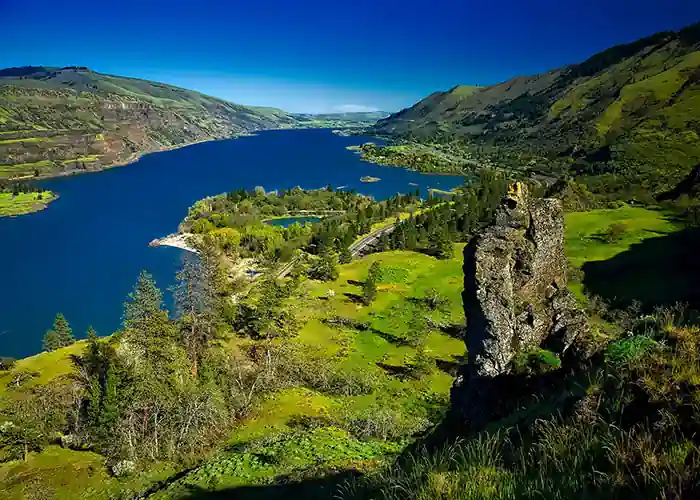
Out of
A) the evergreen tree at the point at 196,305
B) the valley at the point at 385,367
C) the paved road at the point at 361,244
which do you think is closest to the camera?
the valley at the point at 385,367

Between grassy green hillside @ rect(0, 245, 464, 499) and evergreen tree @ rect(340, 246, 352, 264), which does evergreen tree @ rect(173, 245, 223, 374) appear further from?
evergreen tree @ rect(340, 246, 352, 264)

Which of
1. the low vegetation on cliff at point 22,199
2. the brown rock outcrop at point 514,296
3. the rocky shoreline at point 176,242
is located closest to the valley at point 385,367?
the brown rock outcrop at point 514,296

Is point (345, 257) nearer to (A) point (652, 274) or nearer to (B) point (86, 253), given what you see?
(A) point (652, 274)

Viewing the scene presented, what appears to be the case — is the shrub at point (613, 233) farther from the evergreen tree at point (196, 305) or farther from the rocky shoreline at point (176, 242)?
the rocky shoreline at point (176, 242)

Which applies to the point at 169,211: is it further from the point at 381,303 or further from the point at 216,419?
the point at 216,419

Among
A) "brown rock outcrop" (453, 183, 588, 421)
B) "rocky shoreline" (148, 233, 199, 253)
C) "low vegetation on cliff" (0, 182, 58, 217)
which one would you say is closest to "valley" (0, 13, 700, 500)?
"brown rock outcrop" (453, 183, 588, 421)

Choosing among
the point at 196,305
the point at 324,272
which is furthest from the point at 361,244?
the point at 196,305

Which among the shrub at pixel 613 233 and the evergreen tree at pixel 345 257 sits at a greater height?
the shrub at pixel 613 233
